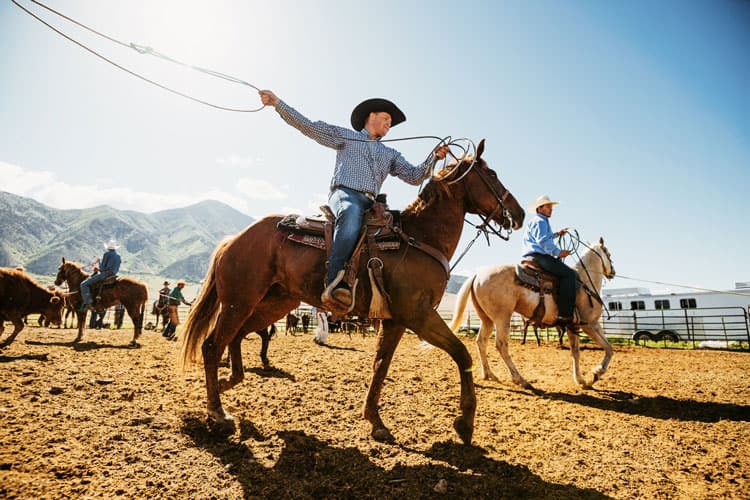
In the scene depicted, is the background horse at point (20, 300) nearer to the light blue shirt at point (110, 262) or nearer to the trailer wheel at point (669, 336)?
the light blue shirt at point (110, 262)

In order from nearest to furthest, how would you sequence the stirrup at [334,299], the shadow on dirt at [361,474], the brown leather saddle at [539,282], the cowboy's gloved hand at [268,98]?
the shadow on dirt at [361,474]
the stirrup at [334,299]
the cowboy's gloved hand at [268,98]
the brown leather saddle at [539,282]

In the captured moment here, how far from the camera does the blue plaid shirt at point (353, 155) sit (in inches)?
151

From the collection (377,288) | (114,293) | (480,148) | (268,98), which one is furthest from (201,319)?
(114,293)

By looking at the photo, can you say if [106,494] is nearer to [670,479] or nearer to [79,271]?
[670,479]

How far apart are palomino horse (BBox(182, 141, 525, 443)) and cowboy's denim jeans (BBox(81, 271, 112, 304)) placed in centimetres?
961

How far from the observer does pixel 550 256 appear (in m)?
7.25

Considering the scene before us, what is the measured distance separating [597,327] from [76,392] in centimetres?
846

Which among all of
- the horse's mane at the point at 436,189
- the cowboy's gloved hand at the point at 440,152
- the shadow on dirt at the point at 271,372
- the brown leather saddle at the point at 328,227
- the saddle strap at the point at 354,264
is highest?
the cowboy's gloved hand at the point at 440,152

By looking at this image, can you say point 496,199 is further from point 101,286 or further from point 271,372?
point 101,286

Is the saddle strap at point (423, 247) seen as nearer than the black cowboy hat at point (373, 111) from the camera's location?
Yes

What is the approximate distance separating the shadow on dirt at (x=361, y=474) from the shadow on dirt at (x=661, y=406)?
3.16 metres

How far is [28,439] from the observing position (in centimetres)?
300

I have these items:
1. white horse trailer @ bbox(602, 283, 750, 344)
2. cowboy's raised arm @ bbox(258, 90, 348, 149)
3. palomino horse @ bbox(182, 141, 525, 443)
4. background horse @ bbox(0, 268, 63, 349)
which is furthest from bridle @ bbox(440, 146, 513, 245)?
white horse trailer @ bbox(602, 283, 750, 344)

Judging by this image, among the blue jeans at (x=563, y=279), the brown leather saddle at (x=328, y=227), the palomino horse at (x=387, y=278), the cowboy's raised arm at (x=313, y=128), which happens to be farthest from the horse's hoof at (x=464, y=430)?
the blue jeans at (x=563, y=279)
